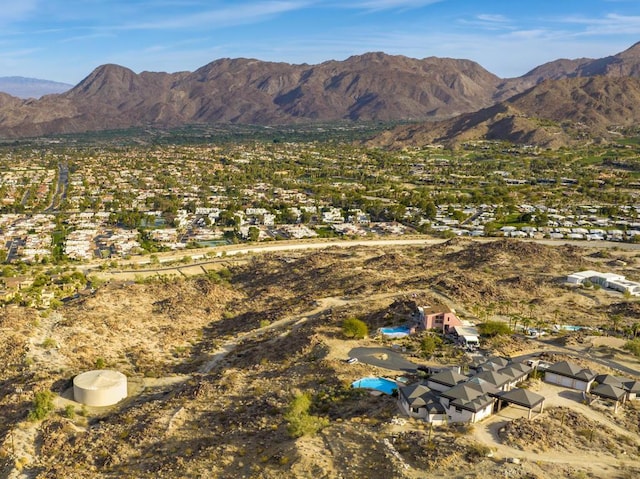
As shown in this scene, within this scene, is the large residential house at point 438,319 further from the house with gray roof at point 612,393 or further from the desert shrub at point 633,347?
the house with gray roof at point 612,393

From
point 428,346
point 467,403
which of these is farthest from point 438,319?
point 467,403

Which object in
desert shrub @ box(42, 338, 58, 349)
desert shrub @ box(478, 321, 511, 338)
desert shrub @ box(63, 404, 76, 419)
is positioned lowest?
desert shrub @ box(63, 404, 76, 419)

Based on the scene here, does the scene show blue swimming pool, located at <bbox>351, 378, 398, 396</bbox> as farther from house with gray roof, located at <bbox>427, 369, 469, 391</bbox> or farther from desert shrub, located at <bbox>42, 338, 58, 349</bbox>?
desert shrub, located at <bbox>42, 338, 58, 349</bbox>

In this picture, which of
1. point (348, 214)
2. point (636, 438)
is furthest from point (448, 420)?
point (348, 214)

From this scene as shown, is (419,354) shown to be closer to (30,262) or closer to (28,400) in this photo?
(28,400)

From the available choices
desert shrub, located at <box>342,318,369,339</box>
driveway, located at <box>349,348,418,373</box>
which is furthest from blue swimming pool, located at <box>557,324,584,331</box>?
desert shrub, located at <box>342,318,369,339</box>
